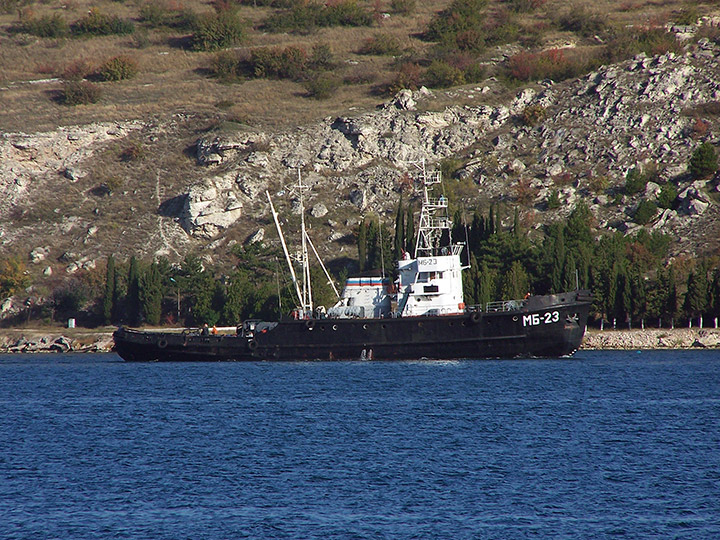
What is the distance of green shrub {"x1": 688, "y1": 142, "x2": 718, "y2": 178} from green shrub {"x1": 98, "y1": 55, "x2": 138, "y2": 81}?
259 ft

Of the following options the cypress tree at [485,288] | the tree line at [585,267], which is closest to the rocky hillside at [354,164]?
the tree line at [585,267]

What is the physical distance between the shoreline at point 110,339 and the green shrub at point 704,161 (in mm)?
30168

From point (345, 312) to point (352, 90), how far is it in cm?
7103

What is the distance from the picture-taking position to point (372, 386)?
5172 cm

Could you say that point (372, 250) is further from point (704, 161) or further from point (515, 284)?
point (704, 161)

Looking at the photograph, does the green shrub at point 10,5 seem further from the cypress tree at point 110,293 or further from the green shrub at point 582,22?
the green shrub at point 582,22

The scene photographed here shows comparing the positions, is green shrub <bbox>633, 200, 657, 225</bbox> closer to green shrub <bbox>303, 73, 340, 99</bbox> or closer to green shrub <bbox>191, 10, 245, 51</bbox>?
green shrub <bbox>303, 73, 340, 99</bbox>

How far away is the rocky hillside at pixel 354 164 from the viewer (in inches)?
4114

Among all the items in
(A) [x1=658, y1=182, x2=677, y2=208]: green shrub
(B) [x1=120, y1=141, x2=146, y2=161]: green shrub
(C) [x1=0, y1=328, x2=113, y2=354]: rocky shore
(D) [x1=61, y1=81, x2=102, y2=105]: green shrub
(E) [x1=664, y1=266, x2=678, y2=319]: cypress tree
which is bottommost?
(C) [x1=0, y1=328, x2=113, y2=354]: rocky shore

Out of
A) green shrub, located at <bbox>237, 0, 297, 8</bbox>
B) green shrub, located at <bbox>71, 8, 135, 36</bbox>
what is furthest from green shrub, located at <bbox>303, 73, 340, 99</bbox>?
green shrub, located at <bbox>71, 8, 135, 36</bbox>

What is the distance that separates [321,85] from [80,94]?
108ft

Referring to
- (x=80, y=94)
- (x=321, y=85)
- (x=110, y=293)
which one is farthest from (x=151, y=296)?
(x=321, y=85)

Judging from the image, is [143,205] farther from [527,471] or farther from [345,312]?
[527,471]

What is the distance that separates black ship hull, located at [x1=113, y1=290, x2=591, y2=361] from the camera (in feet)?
206
